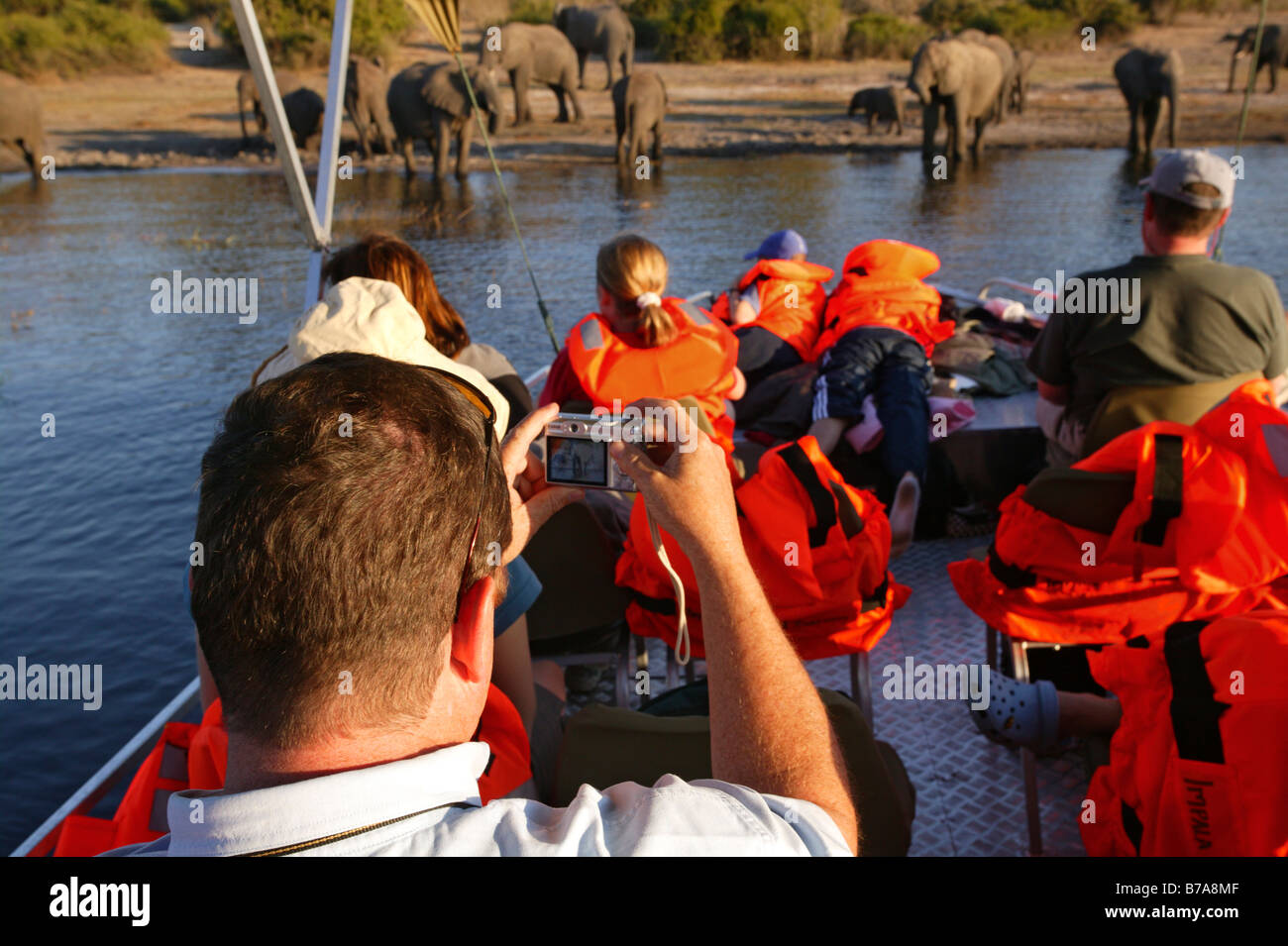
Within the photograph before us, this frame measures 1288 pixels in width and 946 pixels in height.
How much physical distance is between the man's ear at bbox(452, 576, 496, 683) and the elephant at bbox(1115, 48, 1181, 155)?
18.7m

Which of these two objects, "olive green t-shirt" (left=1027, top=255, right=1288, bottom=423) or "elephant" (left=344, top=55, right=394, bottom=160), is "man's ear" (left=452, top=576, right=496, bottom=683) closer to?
"olive green t-shirt" (left=1027, top=255, right=1288, bottom=423)

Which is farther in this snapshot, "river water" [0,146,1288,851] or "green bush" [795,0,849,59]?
"green bush" [795,0,849,59]

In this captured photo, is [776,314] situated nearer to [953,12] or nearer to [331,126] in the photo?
[331,126]

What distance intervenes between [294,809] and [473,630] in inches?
9.4

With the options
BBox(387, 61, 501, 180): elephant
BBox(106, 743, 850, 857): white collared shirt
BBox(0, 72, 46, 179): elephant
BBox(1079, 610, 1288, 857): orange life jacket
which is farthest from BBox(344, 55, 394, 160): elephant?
BBox(106, 743, 850, 857): white collared shirt

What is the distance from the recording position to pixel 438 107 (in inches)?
664

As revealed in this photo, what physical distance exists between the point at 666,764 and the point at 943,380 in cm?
315

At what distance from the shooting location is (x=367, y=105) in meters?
18.6

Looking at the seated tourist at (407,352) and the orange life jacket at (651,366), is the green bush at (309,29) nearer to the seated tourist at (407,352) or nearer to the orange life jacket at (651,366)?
the orange life jacket at (651,366)

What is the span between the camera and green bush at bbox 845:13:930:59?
81.1 ft

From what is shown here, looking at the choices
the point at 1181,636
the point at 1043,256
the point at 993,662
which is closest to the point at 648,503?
the point at 1181,636

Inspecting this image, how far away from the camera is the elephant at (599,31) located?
22.0 m

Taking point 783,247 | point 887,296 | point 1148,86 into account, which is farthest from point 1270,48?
point 887,296

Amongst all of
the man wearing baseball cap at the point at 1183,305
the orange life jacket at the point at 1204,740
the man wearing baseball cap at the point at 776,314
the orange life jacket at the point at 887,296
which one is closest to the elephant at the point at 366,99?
the man wearing baseball cap at the point at 776,314
